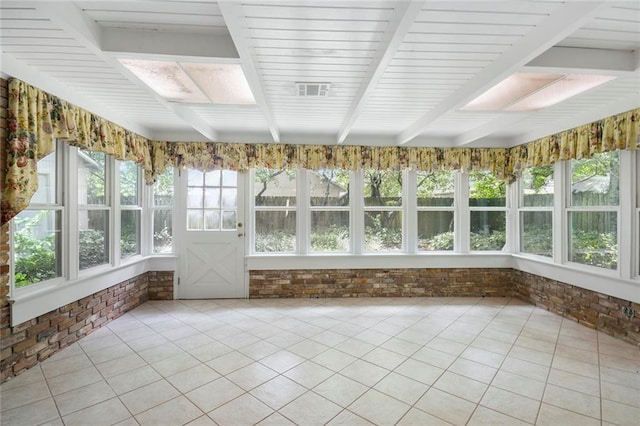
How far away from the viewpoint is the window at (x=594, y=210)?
11.0ft

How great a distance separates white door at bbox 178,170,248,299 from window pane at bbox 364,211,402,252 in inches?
78.7

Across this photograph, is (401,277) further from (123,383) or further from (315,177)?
(123,383)

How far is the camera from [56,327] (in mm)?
2863

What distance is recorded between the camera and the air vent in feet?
8.63

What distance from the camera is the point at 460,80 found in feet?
8.51

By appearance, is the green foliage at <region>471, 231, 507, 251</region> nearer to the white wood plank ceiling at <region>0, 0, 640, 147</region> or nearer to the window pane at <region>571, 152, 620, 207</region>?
the window pane at <region>571, 152, 620, 207</region>

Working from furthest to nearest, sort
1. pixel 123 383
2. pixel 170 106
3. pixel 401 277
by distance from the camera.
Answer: pixel 401 277 → pixel 170 106 → pixel 123 383

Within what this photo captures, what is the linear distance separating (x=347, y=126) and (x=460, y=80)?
1356mm

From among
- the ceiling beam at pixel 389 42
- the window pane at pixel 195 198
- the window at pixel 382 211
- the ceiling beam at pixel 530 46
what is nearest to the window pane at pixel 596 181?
the ceiling beam at pixel 530 46

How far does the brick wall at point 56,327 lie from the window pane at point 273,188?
2158mm

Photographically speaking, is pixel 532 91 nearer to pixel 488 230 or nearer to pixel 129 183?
pixel 488 230

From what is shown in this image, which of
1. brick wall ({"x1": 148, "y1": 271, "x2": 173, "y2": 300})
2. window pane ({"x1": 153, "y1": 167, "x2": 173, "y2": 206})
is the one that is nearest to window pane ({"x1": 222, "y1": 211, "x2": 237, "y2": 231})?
window pane ({"x1": 153, "y1": 167, "x2": 173, "y2": 206})

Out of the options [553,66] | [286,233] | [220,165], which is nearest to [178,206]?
[220,165]

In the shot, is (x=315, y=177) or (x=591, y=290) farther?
(x=315, y=177)
